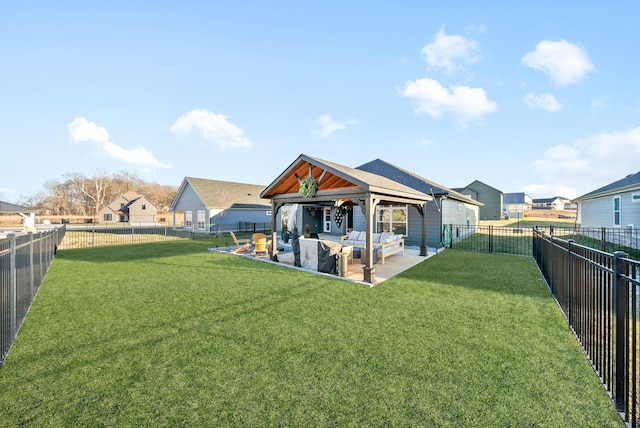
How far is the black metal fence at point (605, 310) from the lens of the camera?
2361 mm

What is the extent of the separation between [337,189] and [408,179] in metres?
7.67

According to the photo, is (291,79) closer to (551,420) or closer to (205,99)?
(205,99)

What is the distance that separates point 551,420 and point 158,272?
9.55 m

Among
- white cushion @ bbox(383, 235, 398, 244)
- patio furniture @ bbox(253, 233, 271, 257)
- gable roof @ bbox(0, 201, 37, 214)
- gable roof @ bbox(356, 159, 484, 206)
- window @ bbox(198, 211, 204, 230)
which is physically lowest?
patio furniture @ bbox(253, 233, 271, 257)

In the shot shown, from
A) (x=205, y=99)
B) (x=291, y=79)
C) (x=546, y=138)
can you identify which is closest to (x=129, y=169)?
(x=205, y=99)

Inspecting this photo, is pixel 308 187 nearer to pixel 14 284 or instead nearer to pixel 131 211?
pixel 14 284

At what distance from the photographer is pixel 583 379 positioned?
9.72 feet

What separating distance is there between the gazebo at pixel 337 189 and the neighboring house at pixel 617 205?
399 inches

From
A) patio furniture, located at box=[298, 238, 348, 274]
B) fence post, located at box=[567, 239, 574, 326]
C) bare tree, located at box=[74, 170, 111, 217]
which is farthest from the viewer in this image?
bare tree, located at box=[74, 170, 111, 217]

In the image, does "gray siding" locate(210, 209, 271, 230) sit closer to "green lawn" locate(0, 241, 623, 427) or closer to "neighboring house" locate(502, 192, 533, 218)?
"green lawn" locate(0, 241, 623, 427)

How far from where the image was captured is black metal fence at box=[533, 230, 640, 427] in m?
2.36

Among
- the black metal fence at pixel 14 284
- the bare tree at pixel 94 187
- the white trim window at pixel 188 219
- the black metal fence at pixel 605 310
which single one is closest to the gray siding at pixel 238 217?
the white trim window at pixel 188 219

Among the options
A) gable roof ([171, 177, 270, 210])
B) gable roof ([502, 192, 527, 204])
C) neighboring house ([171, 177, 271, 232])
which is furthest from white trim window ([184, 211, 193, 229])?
gable roof ([502, 192, 527, 204])

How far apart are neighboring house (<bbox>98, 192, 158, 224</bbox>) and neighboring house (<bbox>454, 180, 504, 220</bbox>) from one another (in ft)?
167
